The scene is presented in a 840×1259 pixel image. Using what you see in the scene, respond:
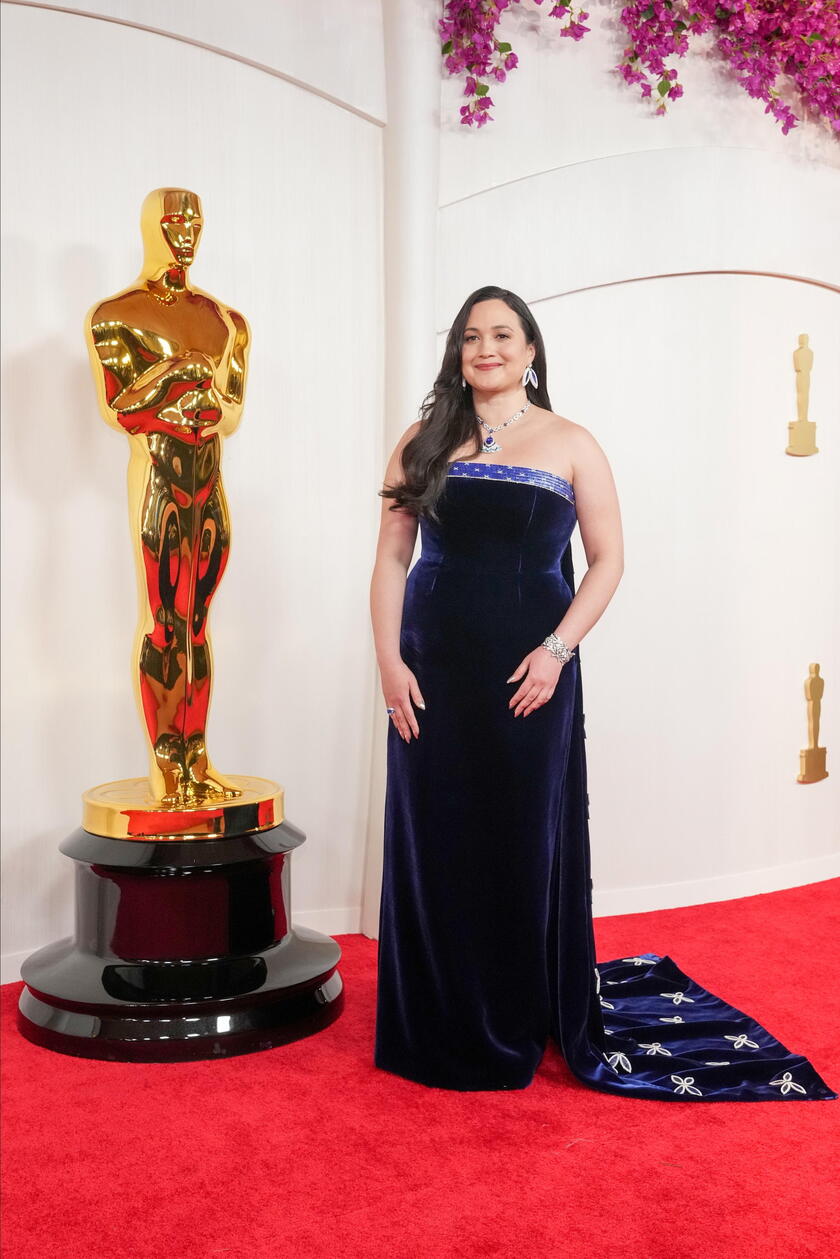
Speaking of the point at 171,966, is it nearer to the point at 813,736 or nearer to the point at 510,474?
the point at 510,474

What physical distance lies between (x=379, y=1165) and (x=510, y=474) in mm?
1384

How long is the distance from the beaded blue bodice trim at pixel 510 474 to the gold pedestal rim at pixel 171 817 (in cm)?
95

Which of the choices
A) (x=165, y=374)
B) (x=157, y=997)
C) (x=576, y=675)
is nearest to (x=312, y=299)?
(x=165, y=374)

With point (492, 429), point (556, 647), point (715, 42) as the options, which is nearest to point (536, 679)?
point (556, 647)

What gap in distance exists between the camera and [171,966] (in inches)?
109

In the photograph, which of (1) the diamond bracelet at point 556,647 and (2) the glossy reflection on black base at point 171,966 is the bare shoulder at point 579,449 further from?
(2) the glossy reflection on black base at point 171,966

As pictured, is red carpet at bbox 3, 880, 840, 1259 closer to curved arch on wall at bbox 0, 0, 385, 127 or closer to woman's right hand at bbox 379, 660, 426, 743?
woman's right hand at bbox 379, 660, 426, 743

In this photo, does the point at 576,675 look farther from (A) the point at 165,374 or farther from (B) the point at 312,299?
(B) the point at 312,299

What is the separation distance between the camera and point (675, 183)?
3.99 meters

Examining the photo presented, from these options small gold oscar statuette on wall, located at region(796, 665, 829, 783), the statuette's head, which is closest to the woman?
Answer: the statuette's head

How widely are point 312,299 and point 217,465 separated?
3.13 ft

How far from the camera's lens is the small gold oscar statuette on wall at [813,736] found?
14.4 ft

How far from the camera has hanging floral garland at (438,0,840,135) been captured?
3.63m

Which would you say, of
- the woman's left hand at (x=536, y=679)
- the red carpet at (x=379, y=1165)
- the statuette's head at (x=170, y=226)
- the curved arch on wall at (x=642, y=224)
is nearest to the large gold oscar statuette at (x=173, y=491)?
the statuette's head at (x=170, y=226)
